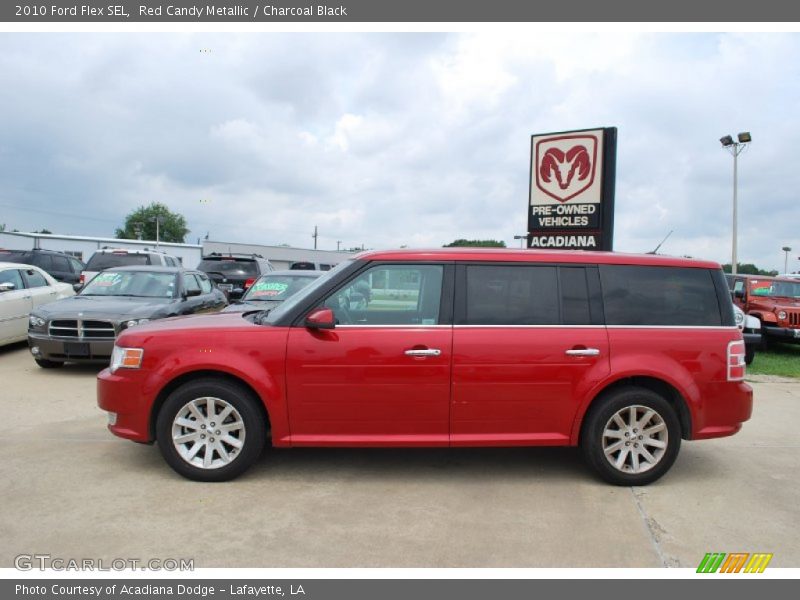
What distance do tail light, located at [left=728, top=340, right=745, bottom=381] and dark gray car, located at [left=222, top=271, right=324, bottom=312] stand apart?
6.30m

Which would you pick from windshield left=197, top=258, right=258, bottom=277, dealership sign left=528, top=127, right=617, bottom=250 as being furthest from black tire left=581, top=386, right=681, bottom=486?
windshield left=197, top=258, right=258, bottom=277

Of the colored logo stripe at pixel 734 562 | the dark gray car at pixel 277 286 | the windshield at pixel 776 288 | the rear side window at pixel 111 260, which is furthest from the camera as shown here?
the rear side window at pixel 111 260

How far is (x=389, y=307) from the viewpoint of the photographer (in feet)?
14.1

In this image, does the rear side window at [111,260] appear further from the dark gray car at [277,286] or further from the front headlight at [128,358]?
the front headlight at [128,358]

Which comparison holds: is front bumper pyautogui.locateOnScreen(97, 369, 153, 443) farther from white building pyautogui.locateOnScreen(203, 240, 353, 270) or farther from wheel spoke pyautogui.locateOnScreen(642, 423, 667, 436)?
white building pyautogui.locateOnScreen(203, 240, 353, 270)

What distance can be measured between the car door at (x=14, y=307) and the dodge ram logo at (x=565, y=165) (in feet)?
30.0

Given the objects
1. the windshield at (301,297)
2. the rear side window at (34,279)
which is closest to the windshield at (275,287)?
the rear side window at (34,279)

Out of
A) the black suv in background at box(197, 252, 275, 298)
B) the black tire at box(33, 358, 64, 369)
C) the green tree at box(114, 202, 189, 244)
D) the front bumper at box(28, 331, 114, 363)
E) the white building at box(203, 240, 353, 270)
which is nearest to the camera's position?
the front bumper at box(28, 331, 114, 363)

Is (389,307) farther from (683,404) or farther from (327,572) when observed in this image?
(683,404)

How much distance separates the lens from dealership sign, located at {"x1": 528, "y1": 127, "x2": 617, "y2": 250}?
382 inches

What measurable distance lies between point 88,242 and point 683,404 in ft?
185

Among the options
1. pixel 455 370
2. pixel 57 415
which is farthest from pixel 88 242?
pixel 455 370

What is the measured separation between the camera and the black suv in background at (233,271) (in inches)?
565

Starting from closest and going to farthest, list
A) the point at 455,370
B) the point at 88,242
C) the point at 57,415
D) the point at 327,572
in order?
the point at 327,572
the point at 455,370
the point at 57,415
the point at 88,242
